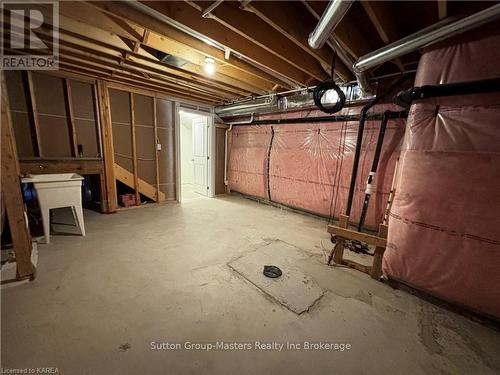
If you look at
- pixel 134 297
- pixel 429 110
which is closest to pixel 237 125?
pixel 429 110

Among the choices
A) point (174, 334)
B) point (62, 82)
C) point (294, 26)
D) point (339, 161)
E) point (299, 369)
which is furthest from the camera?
point (339, 161)

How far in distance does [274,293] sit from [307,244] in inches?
43.9

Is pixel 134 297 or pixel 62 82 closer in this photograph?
pixel 134 297

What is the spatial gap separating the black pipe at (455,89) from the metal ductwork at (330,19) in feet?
2.99

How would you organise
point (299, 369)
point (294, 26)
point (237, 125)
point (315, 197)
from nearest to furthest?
1. point (299, 369)
2. point (294, 26)
3. point (315, 197)
4. point (237, 125)

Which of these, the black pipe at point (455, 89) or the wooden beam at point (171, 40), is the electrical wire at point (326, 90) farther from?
the black pipe at point (455, 89)

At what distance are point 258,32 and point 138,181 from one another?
3.40 metres

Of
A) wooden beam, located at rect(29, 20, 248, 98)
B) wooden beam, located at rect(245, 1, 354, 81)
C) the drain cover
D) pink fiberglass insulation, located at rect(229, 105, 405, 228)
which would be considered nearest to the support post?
the drain cover

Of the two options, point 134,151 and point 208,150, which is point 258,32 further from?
point 208,150

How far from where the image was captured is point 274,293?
5.58 ft

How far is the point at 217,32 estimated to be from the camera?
189 centimetres

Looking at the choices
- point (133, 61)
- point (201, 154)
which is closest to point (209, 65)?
point (133, 61)

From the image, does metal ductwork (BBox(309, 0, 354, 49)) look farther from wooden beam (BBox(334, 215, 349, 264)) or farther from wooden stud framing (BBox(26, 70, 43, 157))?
wooden stud framing (BBox(26, 70, 43, 157))

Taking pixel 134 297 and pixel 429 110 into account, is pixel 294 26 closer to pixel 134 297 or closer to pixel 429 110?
pixel 429 110
